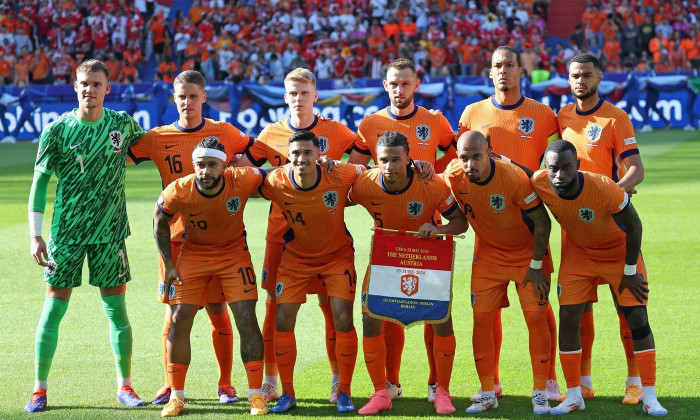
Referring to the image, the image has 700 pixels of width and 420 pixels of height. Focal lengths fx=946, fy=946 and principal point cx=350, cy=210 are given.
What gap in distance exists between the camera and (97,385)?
7469 mm

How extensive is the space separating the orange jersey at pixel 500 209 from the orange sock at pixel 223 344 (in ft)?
6.54

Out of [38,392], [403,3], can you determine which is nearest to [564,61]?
[403,3]

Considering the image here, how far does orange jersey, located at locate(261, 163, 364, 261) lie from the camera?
6.97 meters

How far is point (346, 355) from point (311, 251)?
2.72 ft

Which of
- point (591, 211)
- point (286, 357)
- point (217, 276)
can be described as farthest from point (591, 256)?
point (217, 276)

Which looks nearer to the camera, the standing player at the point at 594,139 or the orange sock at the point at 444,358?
the orange sock at the point at 444,358

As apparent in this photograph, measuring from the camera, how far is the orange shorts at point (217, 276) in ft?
22.7

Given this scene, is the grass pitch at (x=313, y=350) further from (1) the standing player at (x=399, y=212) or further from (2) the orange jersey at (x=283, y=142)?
(2) the orange jersey at (x=283, y=142)

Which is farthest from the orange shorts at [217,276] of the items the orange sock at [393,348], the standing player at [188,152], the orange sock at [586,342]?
the orange sock at [586,342]

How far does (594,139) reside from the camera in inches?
288

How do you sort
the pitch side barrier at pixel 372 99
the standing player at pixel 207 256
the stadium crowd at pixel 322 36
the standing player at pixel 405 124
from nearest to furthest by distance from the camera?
the standing player at pixel 207 256, the standing player at pixel 405 124, the pitch side barrier at pixel 372 99, the stadium crowd at pixel 322 36

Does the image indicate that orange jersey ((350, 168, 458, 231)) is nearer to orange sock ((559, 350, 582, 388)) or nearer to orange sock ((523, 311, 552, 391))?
orange sock ((523, 311, 552, 391))

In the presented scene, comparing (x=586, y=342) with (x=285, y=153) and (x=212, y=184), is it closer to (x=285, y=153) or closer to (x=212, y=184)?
(x=285, y=153)

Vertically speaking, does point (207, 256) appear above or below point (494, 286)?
above
